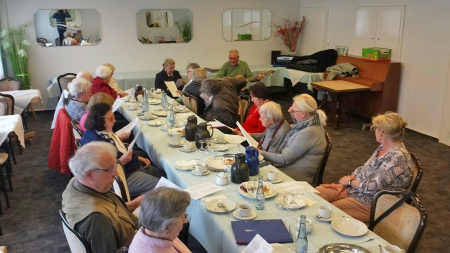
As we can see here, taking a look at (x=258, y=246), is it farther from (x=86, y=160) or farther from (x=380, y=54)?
(x=380, y=54)

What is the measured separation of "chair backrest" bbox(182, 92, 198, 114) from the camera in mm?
4934

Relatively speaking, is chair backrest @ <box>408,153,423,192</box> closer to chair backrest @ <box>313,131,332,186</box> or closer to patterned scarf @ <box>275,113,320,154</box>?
chair backrest @ <box>313,131,332,186</box>

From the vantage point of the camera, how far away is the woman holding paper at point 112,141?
2906mm

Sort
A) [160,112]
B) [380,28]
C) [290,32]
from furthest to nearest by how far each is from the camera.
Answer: [290,32] < [380,28] < [160,112]

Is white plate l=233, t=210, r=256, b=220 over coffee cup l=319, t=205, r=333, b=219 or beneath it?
beneath

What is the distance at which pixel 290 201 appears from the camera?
7.35 ft

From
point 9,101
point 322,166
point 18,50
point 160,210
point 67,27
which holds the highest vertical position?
point 67,27

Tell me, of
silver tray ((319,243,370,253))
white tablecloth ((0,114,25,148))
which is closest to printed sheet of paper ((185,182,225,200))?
silver tray ((319,243,370,253))

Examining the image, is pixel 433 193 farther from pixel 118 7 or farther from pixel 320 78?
pixel 118 7

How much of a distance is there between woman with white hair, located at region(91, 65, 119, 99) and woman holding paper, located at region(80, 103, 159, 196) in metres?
2.09

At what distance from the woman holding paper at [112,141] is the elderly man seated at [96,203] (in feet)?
3.09

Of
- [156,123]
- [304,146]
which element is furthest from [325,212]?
[156,123]

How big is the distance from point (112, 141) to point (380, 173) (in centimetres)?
189

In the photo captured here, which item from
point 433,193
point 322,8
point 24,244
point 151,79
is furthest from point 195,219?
point 322,8
